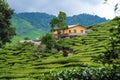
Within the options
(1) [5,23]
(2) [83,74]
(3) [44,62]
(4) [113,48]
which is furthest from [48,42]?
(4) [113,48]

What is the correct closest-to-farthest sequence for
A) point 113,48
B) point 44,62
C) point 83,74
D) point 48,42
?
point 113,48, point 83,74, point 44,62, point 48,42

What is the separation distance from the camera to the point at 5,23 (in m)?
70.2

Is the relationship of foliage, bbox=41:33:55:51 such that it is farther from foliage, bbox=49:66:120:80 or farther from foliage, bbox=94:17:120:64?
foliage, bbox=94:17:120:64

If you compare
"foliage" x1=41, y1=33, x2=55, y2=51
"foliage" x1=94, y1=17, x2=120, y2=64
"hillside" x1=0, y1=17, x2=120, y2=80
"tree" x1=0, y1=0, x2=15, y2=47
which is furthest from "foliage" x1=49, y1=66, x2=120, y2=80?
"foliage" x1=41, y1=33, x2=55, y2=51

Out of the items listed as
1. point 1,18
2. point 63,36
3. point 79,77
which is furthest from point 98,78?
point 63,36

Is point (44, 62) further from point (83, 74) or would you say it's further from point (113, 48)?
point (113, 48)

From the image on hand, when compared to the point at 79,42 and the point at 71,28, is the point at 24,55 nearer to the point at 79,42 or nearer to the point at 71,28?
the point at 79,42

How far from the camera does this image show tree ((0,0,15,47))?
68625mm

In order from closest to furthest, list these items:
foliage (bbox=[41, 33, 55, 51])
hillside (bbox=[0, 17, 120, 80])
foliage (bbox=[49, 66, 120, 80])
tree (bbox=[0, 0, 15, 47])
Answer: foliage (bbox=[49, 66, 120, 80]), hillside (bbox=[0, 17, 120, 80]), tree (bbox=[0, 0, 15, 47]), foliage (bbox=[41, 33, 55, 51])

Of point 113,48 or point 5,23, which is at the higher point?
point 5,23

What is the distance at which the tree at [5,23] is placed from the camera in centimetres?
6862

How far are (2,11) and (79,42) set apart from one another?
2461 cm

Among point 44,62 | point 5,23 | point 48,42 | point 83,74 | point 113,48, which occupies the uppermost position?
point 5,23

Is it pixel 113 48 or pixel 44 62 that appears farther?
pixel 44 62
